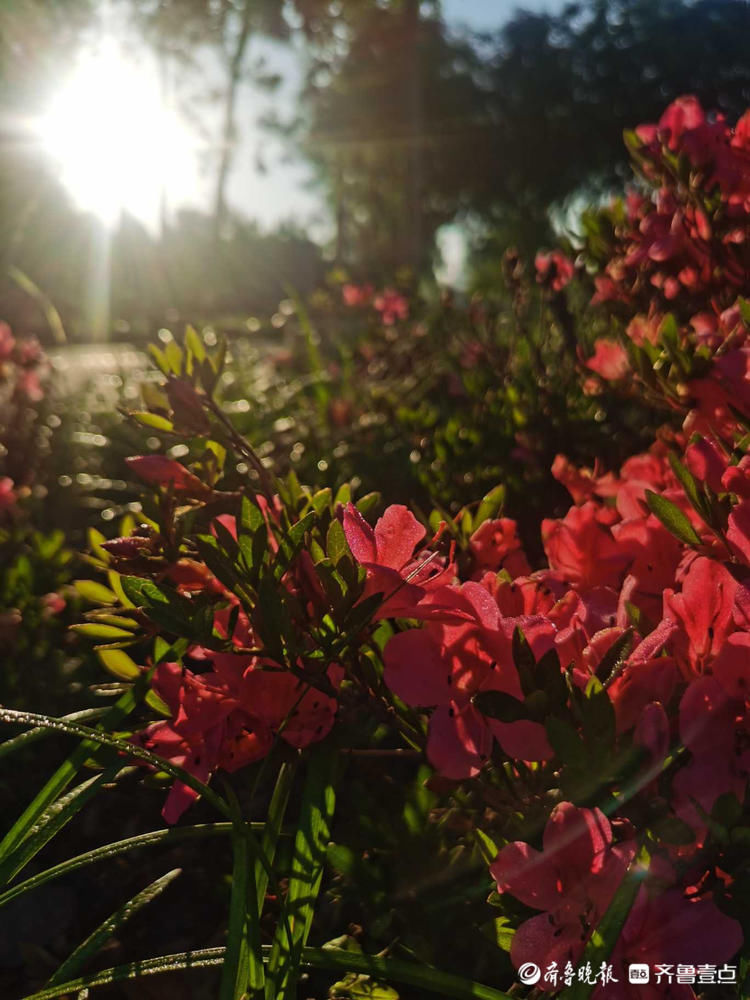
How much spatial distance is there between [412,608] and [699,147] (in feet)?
4.04

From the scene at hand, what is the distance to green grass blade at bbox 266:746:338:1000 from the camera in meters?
0.93

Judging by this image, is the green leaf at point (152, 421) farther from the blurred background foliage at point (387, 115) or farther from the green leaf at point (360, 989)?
the blurred background foliage at point (387, 115)

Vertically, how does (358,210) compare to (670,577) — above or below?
above

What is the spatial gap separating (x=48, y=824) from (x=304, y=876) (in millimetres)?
390

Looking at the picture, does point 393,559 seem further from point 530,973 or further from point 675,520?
point 530,973

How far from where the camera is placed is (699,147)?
1.56 meters

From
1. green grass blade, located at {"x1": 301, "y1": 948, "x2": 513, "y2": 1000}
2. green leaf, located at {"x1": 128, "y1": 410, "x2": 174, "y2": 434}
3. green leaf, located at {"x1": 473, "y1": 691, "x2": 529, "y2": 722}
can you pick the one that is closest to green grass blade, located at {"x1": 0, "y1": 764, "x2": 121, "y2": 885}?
green grass blade, located at {"x1": 301, "y1": 948, "x2": 513, "y2": 1000}

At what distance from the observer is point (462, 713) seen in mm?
825

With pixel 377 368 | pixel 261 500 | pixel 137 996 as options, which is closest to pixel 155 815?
pixel 137 996

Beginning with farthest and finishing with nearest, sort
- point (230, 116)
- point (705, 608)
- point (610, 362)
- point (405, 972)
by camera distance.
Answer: point (230, 116), point (610, 362), point (405, 972), point (705, 608)

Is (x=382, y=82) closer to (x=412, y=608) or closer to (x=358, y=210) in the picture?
(x=358, y=210)

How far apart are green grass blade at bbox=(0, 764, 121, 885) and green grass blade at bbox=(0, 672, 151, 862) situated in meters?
0.01

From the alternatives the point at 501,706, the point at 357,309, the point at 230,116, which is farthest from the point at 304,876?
the point at 230,116

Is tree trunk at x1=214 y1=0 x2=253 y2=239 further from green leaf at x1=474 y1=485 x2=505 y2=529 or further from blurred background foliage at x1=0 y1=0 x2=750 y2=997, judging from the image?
green leaf at x1=474 y1=485 x2=505 y2=529
